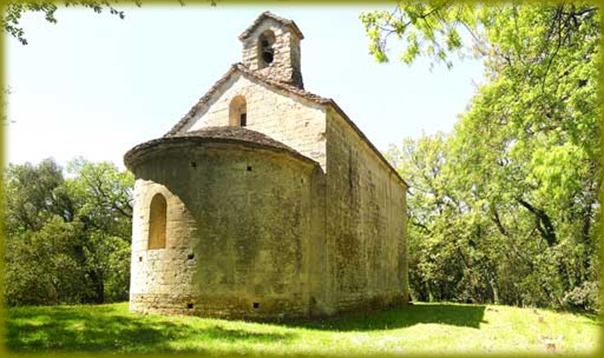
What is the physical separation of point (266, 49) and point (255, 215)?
8.08 metres

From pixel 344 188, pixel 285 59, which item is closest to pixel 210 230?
pixel 344 188

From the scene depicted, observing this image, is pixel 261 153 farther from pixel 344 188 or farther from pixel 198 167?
pixel 344 188

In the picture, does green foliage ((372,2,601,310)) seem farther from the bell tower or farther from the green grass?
the bell tower

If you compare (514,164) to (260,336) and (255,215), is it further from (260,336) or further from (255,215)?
(260,336)

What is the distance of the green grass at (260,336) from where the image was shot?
6949 mm

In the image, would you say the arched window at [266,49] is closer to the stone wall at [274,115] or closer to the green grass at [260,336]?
the stone wall at [274,115]

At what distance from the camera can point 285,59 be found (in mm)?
15734

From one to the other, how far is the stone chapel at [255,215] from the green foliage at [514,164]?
4.84m

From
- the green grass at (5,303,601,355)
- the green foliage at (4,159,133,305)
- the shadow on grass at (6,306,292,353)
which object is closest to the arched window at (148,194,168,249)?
the green grass at (5,303,601,355)

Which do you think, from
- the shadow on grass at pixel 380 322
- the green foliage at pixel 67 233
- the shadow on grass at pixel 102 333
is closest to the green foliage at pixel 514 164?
the shadow on grass at pixel 380 322

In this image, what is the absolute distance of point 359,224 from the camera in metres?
15.0

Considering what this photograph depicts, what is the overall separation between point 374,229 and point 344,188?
3.87 m

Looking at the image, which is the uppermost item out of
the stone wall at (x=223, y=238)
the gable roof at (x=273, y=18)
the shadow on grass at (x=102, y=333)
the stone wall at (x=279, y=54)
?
the gable roof at (x=273, y=18)

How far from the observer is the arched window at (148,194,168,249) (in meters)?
11.3
